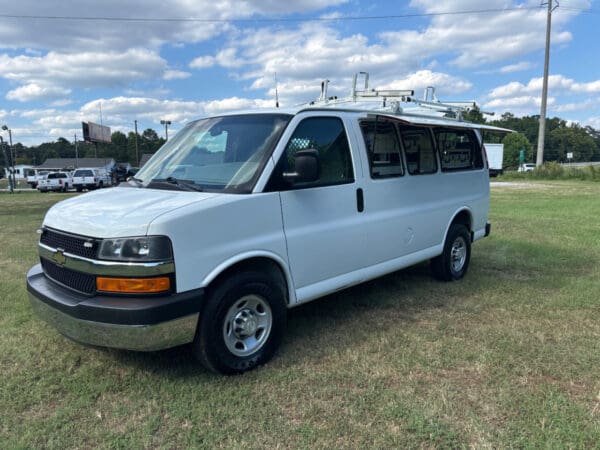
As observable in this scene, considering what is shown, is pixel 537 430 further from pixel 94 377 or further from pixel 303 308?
pixel 94 377

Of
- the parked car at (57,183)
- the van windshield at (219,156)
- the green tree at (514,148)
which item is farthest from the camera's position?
the green tree at (514,148)

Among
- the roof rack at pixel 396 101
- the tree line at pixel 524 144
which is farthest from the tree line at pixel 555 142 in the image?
the roof rack at pixel 396 101

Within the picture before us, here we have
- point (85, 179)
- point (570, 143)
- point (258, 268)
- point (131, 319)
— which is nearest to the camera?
point (131, 319)

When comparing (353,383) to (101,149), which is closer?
(353,383)

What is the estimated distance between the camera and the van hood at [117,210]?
3138 mm

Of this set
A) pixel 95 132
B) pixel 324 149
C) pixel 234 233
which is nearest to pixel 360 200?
pixel 324 149

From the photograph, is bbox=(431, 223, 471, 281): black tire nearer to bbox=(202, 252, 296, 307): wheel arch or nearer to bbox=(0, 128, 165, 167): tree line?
bbox=(202, 252, 296, 307): wheel arch

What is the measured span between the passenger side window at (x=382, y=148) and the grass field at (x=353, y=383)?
1.50 meters

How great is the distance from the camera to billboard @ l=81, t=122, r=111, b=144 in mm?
54688

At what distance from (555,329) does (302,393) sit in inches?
105

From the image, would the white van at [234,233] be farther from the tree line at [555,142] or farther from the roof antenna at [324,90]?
the tree line at [555,142]

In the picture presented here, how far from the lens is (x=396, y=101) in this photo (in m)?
5.29

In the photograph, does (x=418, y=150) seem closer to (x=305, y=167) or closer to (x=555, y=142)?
(x=305, y=167)

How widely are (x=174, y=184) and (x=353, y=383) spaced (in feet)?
6.96
